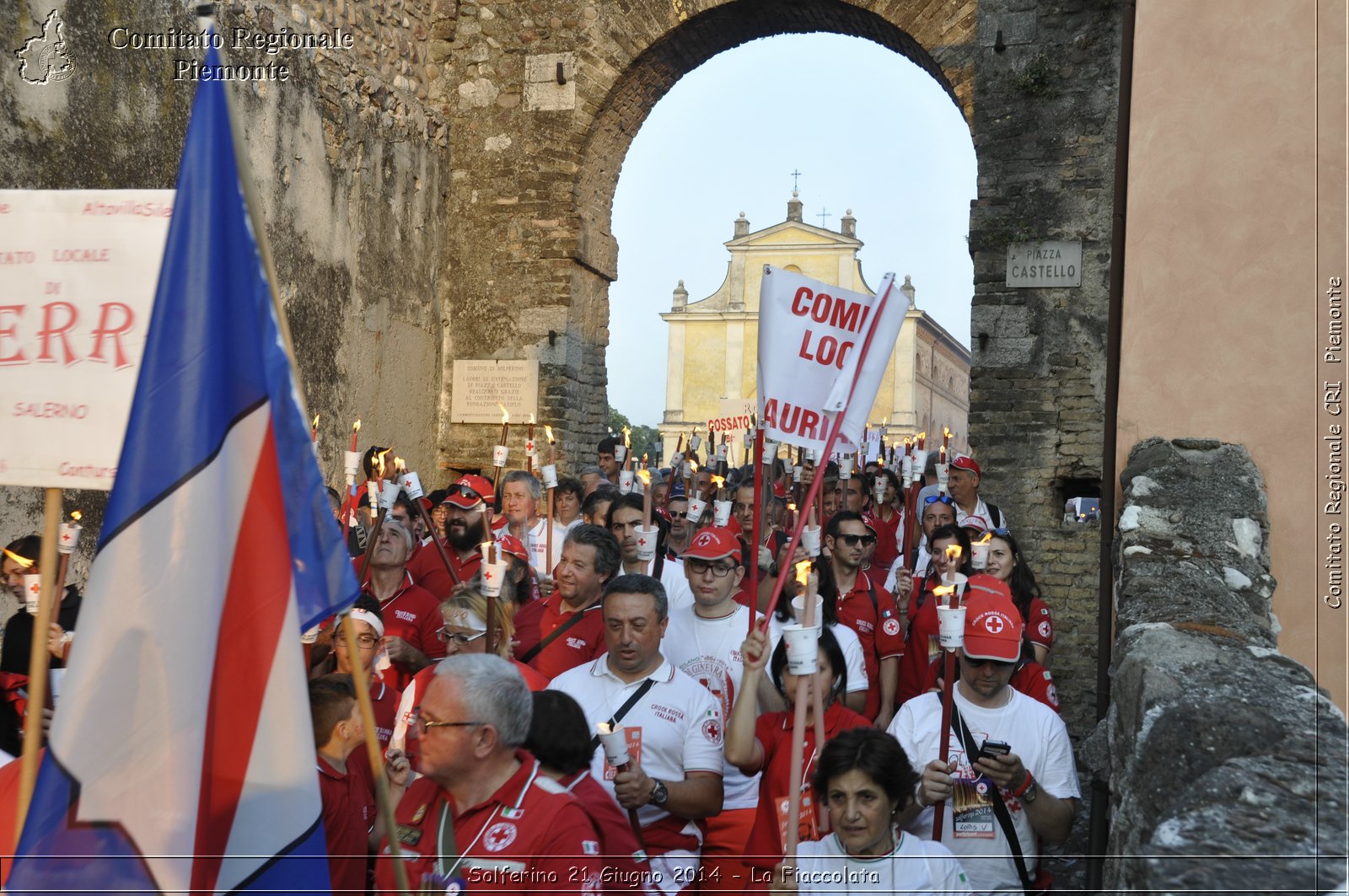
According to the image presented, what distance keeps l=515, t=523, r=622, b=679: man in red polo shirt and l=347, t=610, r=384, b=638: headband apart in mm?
608

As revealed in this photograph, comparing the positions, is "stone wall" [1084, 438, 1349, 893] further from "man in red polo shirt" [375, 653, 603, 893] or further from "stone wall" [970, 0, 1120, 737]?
"stone wall" [970, 0, 1120, 737]

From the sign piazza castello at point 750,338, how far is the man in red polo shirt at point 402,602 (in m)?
43.7

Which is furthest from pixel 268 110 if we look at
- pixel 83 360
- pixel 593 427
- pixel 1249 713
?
pixel 1249 713

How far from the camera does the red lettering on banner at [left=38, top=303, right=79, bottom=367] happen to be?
9.67 ft

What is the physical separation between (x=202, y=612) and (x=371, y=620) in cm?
218

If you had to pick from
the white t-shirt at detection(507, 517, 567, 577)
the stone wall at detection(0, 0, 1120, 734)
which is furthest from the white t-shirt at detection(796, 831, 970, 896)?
the stone wall at detection(0, 0, 1120, 734)

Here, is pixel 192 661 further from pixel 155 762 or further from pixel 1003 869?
pixel 1003 869

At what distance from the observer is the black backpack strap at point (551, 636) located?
4.95 m

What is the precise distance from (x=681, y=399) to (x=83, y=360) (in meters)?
48.7

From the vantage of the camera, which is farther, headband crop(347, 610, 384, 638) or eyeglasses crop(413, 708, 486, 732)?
headband crop(347, 610, 384, 638)

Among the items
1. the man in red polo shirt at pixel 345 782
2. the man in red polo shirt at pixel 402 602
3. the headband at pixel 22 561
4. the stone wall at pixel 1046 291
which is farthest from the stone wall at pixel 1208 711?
the stone wall at pixel 1046 291

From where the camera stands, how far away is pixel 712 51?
12484mm

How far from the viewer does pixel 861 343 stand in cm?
465

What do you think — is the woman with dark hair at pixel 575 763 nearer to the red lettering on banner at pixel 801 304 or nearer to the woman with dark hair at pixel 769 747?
the woman with dark hair at pixel 769 747
